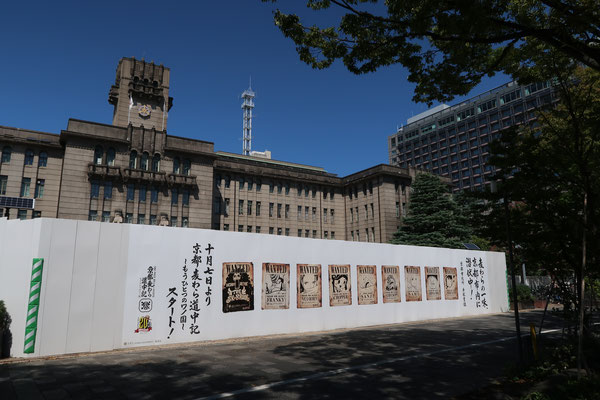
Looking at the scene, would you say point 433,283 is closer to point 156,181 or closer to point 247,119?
point 156,181

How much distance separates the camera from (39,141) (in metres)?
34.8

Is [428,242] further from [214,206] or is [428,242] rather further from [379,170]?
[214,206]

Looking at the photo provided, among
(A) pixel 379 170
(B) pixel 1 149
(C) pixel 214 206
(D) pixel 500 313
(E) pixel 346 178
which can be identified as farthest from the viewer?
(E) pixel 346 178

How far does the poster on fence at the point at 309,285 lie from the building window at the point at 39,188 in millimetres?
30504

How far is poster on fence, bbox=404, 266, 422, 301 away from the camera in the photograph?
18703 millimetres

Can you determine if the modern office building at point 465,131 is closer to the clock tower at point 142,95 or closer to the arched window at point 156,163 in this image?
the clock tower at point 142,95

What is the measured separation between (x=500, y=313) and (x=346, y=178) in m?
32.3

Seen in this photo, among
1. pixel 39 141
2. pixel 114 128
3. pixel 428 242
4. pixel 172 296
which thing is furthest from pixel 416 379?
pixel 39 141

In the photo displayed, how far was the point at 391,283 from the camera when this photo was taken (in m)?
18.1

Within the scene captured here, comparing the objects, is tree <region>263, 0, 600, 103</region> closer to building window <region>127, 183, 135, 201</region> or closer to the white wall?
the white wall

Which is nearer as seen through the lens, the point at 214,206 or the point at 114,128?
the point at 114,128

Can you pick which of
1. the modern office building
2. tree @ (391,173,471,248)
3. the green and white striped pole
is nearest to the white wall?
the green and white striped pole

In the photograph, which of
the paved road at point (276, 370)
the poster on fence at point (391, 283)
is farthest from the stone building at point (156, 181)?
the poster on fence at point (391, 283)

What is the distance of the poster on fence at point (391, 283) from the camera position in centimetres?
1783
